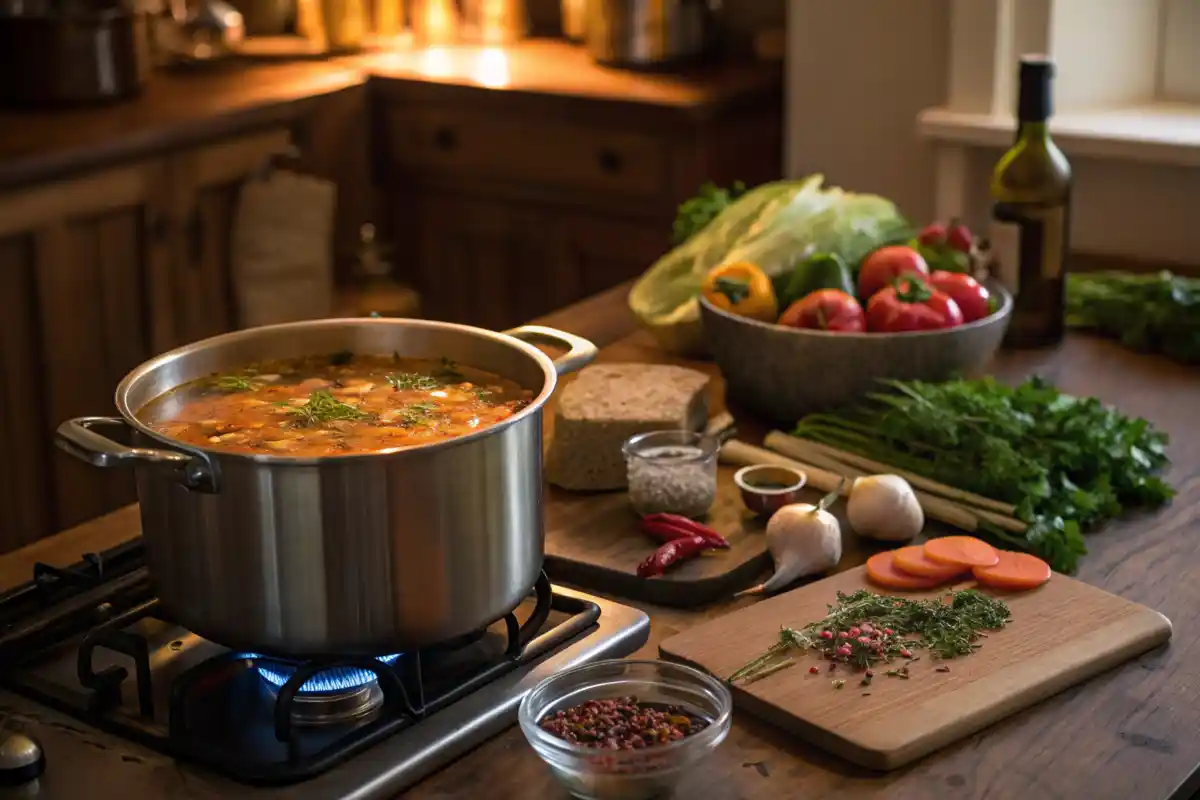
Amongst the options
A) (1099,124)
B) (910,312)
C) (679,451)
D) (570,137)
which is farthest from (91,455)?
(570,137)

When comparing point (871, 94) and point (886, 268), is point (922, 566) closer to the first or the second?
point (886, 268)

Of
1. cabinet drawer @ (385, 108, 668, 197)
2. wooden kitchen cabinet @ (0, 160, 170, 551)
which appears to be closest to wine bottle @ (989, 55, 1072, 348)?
cabinet drawer @ (385, 108, 668, 197)

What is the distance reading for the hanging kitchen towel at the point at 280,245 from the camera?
326 centimetres

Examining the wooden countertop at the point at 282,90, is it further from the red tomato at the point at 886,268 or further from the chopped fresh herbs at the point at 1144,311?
the red tomato at the point at 886,268

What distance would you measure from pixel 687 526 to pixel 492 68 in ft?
7.70

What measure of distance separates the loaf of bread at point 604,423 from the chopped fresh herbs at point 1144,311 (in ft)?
2.27

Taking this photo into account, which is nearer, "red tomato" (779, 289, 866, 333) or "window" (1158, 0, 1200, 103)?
"red tomato" (779, 289, 866, 333)

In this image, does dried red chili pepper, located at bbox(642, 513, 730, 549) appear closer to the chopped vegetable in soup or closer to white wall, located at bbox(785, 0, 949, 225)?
the chopped vegetable in soup

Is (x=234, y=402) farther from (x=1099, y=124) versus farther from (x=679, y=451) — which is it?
(x=1099, y=124)

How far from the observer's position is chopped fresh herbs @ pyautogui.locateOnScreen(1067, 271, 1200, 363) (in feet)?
6.63

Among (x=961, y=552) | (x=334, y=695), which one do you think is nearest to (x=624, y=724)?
(x=334, y=695)

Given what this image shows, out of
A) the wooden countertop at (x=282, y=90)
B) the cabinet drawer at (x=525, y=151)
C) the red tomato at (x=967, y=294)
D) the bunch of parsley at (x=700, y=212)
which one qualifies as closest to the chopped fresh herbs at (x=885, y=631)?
the red tomato at (x=967, y=294)

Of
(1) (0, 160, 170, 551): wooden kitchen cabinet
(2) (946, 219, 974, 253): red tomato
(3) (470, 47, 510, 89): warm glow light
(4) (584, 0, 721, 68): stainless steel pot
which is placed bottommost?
(1) (0, 160, 170, 551): wooden kitchen cabinet

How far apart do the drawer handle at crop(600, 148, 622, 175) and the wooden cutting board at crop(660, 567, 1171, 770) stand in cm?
206
